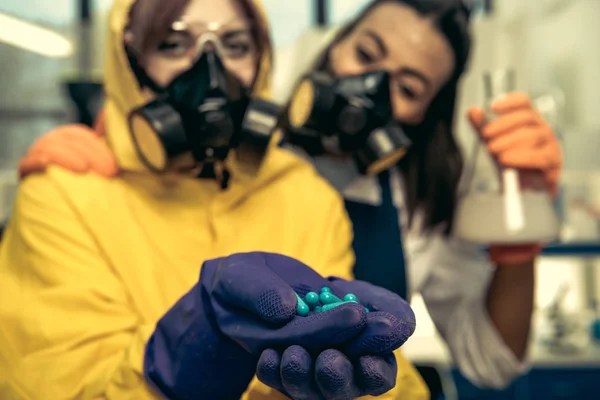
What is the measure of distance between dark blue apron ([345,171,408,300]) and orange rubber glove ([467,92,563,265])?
7.2 inches

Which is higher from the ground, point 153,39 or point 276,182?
point 153,39

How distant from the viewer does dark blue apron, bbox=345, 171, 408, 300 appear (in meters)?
0.74

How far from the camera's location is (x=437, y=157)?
1018mm

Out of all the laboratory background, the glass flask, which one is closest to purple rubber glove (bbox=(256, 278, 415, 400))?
the glass flask

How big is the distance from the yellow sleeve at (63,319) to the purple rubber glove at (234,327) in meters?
0.04

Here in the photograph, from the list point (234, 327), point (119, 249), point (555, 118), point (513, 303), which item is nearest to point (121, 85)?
point (119, 249)

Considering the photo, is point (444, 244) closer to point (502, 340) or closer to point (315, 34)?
point (502, 340)

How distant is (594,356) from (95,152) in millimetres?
1843

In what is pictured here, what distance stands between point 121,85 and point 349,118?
11.6 inches

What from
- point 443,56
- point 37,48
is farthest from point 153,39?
point 443,56

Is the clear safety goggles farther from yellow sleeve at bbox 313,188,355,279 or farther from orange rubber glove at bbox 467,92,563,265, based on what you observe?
orange rubber glove at bbox 467,92,563,265

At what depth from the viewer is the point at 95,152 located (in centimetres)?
64

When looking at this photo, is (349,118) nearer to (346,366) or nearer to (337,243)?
(337,243)

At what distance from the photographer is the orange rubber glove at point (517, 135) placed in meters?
0.76
